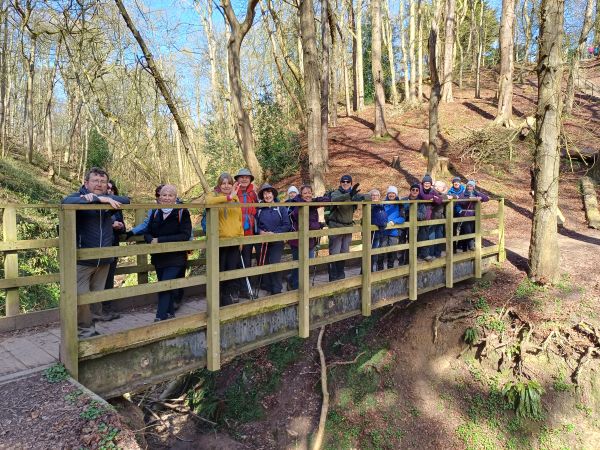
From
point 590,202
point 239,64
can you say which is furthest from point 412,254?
point 590,202

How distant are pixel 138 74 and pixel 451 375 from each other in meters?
11.0

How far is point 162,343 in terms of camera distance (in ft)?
13.0

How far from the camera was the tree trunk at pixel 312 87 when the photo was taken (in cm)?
981

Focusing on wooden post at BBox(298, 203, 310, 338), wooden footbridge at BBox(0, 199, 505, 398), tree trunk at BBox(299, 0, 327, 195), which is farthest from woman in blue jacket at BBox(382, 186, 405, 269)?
tree trunk at BBox(299, 0, 327, 195)

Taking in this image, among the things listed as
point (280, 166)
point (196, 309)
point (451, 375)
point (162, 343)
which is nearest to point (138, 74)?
point (280, 166)

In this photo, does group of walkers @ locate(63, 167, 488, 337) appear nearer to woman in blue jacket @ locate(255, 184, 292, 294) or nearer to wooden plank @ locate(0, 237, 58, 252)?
woman in blue jacket @ locate(255, 184, 292, 294)

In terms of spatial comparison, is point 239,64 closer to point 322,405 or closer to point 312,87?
point 312,87

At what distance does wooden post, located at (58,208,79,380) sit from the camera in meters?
3.25

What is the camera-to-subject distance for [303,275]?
5055mm

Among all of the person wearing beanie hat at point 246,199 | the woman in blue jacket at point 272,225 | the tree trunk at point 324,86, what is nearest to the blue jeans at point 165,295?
the person wearing beanie hat at point 246,199

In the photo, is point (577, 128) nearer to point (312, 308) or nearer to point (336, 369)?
point (336, 369)

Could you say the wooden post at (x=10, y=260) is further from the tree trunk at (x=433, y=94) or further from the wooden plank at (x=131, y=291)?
the tree trunk at (x=433, y=94)

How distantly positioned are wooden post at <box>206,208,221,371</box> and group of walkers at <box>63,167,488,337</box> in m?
0.28

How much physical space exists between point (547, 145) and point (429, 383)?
200 inches
